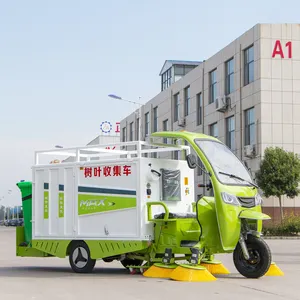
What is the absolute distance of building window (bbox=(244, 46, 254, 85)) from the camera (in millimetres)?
44500

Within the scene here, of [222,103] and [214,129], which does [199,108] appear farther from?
[222,103]

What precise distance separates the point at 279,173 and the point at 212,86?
13.6 m

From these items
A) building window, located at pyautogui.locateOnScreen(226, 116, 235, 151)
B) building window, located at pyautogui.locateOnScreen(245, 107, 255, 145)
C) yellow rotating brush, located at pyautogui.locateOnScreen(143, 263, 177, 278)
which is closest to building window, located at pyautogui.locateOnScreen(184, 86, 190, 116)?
building window, located at pyautogui.locateOnScreen(226, 116, 235, 151)

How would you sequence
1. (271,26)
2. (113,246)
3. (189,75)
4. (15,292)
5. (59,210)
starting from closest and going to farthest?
(15,292), (113,246), (59,210), (271,26), (189,75)

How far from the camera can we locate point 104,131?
288 feet

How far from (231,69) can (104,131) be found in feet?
137

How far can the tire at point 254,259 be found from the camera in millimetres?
12906

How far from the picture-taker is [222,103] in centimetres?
4759

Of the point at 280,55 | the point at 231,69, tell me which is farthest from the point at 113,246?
the point at 231,69

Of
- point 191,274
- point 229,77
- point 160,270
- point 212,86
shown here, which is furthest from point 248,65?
point 191,274

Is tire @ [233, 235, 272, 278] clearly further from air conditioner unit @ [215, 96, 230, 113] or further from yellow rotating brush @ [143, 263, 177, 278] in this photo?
air conditioner unit @ [215, 96, 230, 113]

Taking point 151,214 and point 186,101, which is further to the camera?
point 186,101

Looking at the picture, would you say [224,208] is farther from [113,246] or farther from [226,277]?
[113,246]

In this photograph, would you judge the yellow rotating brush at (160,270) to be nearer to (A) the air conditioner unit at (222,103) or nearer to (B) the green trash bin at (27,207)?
(B) the green trash bin at (27,207)
